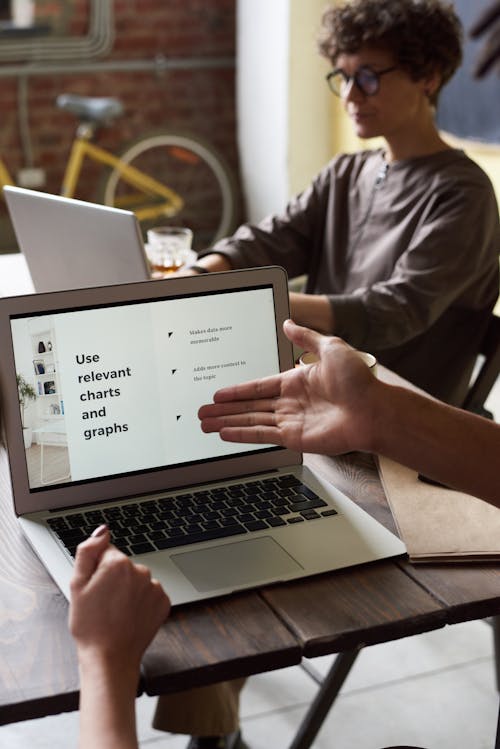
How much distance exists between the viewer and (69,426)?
1.24m

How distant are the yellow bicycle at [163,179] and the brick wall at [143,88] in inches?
2.7

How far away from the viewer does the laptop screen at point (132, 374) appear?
1222mm

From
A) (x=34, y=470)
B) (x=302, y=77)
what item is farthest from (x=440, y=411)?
(x=302, y=77)

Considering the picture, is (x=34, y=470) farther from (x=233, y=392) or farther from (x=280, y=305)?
(x=280, y=305)

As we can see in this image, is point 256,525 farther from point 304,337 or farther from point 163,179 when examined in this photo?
point 163,179

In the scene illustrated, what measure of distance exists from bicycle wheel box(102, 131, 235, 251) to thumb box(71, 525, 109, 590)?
13.6 feet

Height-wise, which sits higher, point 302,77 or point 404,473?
point 302,77

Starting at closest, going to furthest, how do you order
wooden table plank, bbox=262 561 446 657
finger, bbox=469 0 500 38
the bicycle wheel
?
finger, bbox=469 0 500 38, wooden table plank, bbox=262 561 446 657, the bicycle wheel

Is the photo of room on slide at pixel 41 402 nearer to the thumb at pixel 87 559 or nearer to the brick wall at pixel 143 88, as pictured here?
the thumb at pixel 87 559

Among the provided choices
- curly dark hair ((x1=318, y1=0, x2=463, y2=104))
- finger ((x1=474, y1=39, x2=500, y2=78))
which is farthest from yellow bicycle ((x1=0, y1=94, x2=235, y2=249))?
finger ((x1=474, y1=39, x2=500, y2=78))

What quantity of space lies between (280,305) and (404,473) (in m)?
0.28

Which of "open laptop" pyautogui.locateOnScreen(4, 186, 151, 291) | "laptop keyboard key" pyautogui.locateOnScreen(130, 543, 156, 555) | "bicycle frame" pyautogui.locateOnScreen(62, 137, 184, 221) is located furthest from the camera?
"bicycle frame" pyautogui.locateOnScreen(62, 137, 184, 221)

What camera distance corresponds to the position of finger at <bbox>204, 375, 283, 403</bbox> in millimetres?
1256

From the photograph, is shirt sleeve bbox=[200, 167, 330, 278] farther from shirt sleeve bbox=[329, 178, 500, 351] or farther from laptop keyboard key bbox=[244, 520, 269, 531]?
laptop keyboard key bbox=[244, 520, 269, 531]
